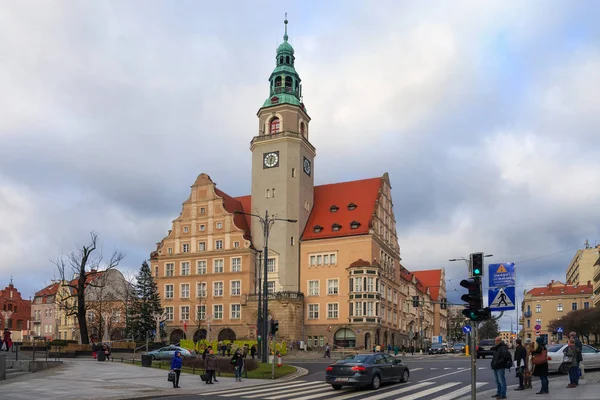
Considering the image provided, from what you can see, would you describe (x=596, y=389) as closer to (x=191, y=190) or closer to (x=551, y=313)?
(x=191, y=190)

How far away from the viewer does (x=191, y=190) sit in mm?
82312

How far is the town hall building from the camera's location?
2913 inches

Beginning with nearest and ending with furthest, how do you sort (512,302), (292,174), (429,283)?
1. (512,302)
2. (292,174)
3. (429,283)

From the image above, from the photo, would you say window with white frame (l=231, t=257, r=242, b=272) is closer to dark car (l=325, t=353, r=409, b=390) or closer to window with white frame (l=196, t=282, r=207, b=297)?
window with white frame (l=196, t=282, r=207, b=297)

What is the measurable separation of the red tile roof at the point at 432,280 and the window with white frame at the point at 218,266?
63.6 meters

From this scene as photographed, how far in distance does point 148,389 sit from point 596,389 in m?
17.1

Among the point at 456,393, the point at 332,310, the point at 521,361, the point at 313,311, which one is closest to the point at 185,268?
the point at 313,311

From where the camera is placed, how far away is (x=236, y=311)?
77.1 metres

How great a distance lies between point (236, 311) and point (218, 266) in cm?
622

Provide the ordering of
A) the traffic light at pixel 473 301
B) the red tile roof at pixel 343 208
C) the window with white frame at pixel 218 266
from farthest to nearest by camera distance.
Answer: the window with white frame at pixel 218 266 < the red tile roof at pixel 343 208 < the traffic light at pixel 473 301

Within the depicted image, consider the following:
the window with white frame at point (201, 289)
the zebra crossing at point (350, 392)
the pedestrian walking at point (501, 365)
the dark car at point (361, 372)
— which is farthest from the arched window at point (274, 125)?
the pedestrian walking at point (501, 365)

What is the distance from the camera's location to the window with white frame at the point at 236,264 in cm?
7741

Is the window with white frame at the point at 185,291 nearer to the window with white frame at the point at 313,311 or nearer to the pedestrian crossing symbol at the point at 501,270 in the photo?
the window with white frame at the point at 313,311

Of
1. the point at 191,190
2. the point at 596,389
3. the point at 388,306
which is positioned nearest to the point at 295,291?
the point at 388,306
